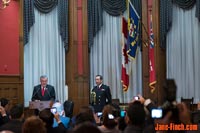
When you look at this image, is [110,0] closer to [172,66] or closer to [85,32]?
[85,32]

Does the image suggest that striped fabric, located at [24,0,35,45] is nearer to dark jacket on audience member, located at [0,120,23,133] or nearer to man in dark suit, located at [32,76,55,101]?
man in dark suit, located at [32,76,55,101]

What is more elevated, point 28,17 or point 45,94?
point 28,17

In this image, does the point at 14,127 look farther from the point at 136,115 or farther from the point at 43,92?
the point at 43,92

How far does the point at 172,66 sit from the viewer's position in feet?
35.2

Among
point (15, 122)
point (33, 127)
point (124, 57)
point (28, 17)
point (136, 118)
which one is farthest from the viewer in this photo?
point (28, 17)

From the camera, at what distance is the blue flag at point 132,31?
9.88 m

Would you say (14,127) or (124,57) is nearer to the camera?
(14,127)

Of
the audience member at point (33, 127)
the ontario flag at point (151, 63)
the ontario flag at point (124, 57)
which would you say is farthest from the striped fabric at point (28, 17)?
→ the audience member at point (33, 127)

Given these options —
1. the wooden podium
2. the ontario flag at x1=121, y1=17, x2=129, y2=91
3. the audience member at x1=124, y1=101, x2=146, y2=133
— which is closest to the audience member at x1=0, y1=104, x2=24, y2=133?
the audience member at x1=124, y1=101, x2=146, y2=133

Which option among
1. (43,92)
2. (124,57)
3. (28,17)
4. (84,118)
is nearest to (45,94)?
(43,92)

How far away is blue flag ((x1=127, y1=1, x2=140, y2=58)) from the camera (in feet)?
32.4

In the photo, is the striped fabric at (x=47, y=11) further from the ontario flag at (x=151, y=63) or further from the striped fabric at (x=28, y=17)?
the ontario flag at (x=151, y=63)

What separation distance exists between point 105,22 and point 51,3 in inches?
60.6

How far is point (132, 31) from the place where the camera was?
9914 mm
